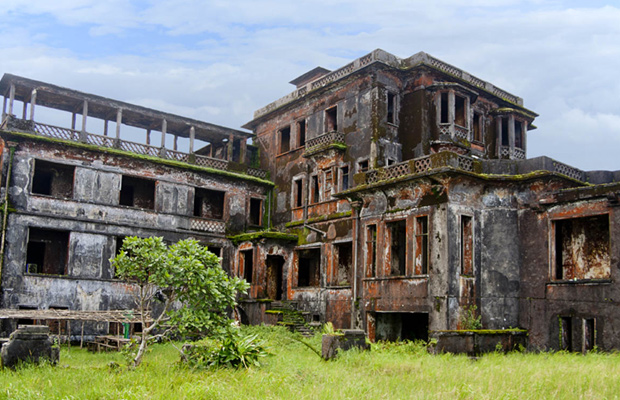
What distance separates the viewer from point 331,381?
11617mm

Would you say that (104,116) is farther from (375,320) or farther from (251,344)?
(251,344)

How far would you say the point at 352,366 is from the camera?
1434 cm

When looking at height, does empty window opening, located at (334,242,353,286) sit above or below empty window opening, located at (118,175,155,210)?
below

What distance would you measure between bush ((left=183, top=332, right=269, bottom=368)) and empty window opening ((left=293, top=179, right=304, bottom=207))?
54.1 ft

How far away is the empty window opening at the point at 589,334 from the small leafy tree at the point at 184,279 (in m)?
11.1

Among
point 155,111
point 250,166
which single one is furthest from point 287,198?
point 155,111

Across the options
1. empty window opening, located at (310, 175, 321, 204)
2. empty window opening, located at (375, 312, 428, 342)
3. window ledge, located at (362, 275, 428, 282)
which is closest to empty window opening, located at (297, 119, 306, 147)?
empty window opening, located at (310, 175, 321, 204)

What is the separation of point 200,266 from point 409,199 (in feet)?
33.9

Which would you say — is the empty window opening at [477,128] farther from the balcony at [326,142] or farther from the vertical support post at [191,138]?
the vertical support post at [191,138]

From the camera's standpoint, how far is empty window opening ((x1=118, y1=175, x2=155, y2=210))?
1141 inches

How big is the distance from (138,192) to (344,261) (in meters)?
10.8

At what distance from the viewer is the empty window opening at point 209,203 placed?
30.3 m

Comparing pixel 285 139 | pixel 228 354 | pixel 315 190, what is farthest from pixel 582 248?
pixel 285 139

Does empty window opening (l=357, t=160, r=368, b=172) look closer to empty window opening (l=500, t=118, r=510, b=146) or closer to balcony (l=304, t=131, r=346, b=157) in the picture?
balcony (l=304, t=131, r=346, b=157)
